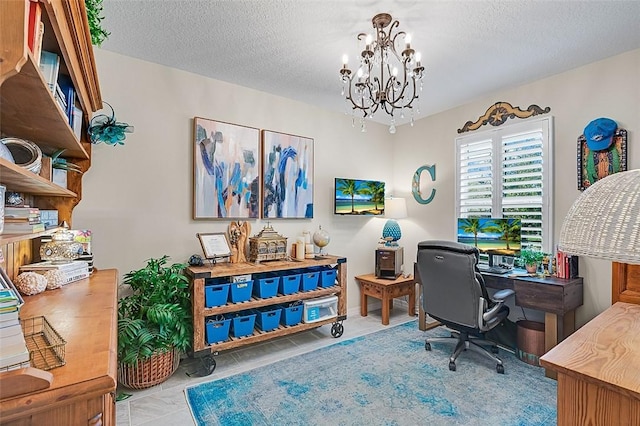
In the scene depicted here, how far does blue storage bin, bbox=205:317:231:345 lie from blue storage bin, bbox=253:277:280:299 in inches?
14.0

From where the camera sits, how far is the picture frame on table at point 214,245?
278cm

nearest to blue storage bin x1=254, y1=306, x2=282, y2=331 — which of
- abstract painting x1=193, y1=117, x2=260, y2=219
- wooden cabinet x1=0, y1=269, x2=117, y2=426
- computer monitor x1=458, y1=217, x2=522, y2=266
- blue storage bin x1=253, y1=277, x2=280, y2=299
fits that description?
blue storage bin x1=253, y1=277, x2=280, y2=299

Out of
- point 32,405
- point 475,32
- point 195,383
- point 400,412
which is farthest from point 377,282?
point 32,405

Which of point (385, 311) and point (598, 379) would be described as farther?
point (385, 311)

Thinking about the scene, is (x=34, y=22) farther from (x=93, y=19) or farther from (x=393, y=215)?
(x=393, y=215)

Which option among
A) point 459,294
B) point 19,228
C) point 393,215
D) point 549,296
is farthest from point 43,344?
point 393,215

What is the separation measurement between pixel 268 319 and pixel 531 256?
98.8 inches

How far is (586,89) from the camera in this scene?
2.77m

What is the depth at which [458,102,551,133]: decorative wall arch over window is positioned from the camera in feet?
10.2

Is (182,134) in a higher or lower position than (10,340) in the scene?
higher

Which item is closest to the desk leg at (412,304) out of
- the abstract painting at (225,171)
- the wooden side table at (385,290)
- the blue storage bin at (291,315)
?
the wooden side table at (385,290)

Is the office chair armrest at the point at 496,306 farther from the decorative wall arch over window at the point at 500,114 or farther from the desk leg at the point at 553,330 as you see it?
the decorative wall arch over window at the point at 500,114

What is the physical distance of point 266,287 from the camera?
2.88 m

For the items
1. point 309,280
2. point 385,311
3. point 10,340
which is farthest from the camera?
point 385,311
